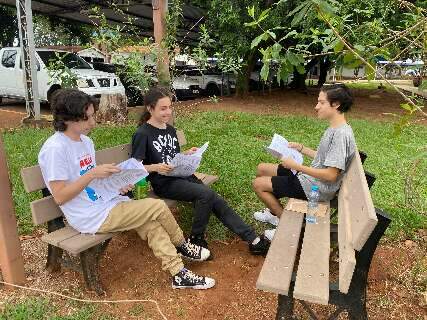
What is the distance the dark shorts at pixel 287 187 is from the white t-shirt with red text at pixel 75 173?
137 centimetres

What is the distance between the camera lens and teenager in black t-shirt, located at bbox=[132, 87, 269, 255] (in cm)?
344

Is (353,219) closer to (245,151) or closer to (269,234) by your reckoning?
(269,234)

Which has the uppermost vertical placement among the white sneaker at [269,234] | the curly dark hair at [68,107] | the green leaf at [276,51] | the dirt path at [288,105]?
the green leaf at [276,51]

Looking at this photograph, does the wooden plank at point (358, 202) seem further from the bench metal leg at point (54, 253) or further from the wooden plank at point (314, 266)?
the bench metal leg at point (54, 253)

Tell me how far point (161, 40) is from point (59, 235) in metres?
3.17

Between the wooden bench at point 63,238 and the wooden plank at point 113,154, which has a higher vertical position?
the wooden plank at point 113,154

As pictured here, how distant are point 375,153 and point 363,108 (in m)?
7.48

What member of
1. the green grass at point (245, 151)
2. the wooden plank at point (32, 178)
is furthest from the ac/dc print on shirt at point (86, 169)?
the green grass at point (245, 151)

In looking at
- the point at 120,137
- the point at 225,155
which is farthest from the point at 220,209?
the point at 120,137

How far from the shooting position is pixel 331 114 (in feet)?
11.0

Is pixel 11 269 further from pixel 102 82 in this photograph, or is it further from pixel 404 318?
pixel 102 82

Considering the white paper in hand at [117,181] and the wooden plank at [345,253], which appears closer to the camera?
the wooden plank at [345,253]

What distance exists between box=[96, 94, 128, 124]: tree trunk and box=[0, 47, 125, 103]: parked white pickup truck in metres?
1.85

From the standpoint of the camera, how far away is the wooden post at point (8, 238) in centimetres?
285
